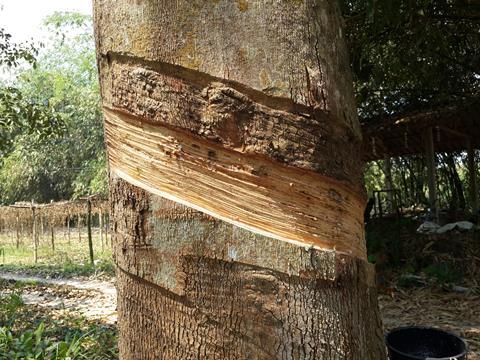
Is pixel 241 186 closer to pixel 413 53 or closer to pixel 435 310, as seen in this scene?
pixel 435 310

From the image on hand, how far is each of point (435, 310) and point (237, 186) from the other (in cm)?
532

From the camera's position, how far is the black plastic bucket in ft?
8.93

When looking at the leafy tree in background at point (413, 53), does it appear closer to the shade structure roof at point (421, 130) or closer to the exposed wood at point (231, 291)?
the shade structure roof at point (421, 130)

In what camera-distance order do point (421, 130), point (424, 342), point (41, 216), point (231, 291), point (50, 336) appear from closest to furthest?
point (231, 291) < point (424, 342) < point (50, 336) < point (421, 130) < point (41, 216)

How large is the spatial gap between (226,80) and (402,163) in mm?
13592

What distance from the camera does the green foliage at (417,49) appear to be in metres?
4.91

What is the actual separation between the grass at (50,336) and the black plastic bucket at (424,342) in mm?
2311

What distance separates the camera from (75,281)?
10.1 m

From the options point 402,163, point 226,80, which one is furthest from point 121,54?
point 402,163

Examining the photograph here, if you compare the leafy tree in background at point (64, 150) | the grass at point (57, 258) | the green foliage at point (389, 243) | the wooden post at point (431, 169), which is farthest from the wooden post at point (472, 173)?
the leafy tree in background at point (64, 150)

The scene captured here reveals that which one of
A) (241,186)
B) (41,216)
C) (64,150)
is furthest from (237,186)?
(64,150)

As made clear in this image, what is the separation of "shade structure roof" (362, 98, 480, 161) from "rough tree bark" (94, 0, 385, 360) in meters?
6.84

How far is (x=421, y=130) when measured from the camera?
862cm

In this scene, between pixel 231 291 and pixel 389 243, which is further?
pixel 389 243
